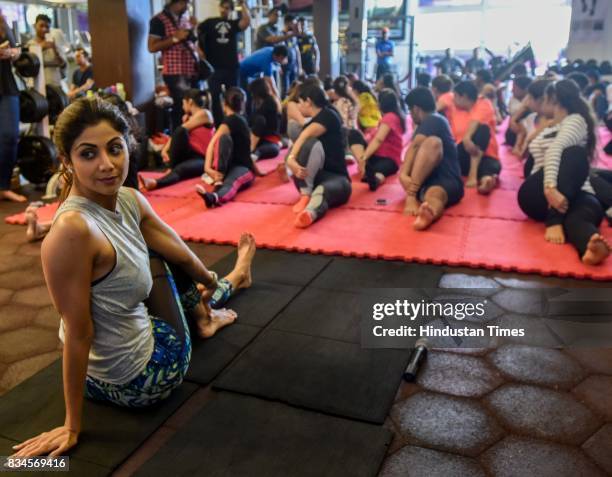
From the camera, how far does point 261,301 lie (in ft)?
9.32

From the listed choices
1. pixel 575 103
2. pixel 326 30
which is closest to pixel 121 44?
pixel 575 103

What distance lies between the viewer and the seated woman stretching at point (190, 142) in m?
5.46

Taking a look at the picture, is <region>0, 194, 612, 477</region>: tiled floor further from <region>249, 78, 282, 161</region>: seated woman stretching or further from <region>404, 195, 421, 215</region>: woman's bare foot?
<region>249, 78, 282, 161</region>: seated woman stretching

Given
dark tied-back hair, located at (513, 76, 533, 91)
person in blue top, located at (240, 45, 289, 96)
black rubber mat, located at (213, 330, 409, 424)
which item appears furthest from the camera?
person in blue top, located at (240, 45, 289, 96)

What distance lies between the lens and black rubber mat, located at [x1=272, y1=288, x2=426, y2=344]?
2518 mm

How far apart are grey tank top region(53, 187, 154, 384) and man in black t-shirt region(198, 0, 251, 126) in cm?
538

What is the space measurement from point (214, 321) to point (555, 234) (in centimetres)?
225

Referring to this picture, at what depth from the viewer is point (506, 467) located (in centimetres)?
169

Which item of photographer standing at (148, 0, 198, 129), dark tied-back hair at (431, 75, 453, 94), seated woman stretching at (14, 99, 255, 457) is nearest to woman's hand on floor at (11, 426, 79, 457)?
seated woman stretching at (14, 99, 255, 457)

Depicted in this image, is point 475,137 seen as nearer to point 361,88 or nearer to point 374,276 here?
point 361,88

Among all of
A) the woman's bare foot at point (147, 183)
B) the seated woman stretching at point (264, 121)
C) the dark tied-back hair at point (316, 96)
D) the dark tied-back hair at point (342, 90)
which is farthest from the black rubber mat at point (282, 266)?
the dark tied-back hair at point (342, 90)

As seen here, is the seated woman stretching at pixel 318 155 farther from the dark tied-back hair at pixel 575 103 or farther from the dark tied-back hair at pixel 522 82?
the dark tied-back hair at pixel 522 82

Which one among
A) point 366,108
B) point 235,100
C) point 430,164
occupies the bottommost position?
point 430,164

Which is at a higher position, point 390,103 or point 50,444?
point 390,103
